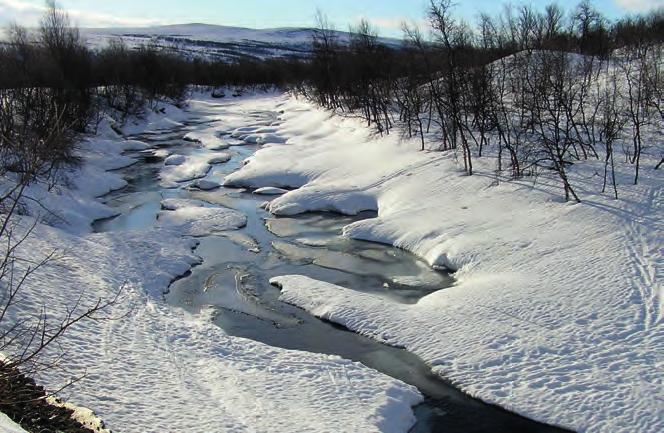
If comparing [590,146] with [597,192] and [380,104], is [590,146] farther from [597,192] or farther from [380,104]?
[380,104]

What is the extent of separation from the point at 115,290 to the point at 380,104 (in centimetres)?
2388

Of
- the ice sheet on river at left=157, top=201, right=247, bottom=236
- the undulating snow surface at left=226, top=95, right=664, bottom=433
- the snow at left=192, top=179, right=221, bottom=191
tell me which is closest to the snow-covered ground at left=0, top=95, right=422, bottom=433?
the undulating snow surface at left=226, top=95, right=664, bottom=433

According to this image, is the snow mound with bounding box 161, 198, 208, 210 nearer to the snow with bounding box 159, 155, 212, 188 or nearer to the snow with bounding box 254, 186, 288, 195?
the snow with bounding box 254, 186, 288, 195

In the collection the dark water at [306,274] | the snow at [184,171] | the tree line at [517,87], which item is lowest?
the dark water at [306,274]

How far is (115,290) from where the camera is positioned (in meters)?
13.4

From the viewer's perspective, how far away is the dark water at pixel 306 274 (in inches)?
375

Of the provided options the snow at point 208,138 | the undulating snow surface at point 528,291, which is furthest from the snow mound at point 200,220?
the snow at point 208,138

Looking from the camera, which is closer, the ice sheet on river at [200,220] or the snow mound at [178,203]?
the ice sheet on river at [200,220]

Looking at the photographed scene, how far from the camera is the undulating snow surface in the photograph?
31.1 ft

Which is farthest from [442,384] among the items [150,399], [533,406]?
[150,399]

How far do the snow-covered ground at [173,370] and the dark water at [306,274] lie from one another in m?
0.52

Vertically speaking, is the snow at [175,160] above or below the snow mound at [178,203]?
above

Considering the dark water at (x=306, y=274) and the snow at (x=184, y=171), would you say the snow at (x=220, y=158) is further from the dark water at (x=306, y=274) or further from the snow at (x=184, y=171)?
the dark water at (x=306, y=274)

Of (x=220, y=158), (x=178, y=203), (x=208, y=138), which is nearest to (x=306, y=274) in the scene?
(x=178, y=203)
